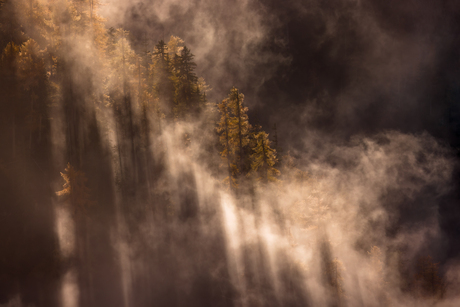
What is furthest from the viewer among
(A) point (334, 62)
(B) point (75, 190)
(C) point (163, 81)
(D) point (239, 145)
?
(A) point (334, 62)

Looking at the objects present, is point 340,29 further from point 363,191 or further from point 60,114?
point 60,114

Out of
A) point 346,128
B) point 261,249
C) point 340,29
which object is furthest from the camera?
point 340,29

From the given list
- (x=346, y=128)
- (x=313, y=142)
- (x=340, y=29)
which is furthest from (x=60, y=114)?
(x=340, y=29)

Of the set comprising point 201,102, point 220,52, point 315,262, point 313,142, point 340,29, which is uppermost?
point 340,29

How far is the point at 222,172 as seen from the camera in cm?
2073

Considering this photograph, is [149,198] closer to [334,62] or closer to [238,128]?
[238,128]

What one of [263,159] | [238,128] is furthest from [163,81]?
[263,159]

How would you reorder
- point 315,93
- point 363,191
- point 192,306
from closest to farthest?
point 192,306 < point 363,191 < point 315,93

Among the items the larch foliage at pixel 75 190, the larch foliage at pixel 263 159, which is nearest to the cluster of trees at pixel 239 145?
the larch foliage at pixel 263 159

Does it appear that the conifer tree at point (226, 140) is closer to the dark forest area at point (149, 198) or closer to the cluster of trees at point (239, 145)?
the cluster of trees at point (239, 145)

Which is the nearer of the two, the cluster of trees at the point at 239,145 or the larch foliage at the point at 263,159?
the cluster of trees at the point at 239,145

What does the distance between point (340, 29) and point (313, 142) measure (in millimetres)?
34103

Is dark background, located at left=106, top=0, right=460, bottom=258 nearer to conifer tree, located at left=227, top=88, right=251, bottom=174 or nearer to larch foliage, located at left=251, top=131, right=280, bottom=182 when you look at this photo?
conifer tree, located at left=227, top=88, right=251, bottom=174

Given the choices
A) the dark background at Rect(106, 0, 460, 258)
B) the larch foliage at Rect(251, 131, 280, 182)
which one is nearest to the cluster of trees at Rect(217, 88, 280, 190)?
the larch foliage at Rect(251, 131, 280, 182)
